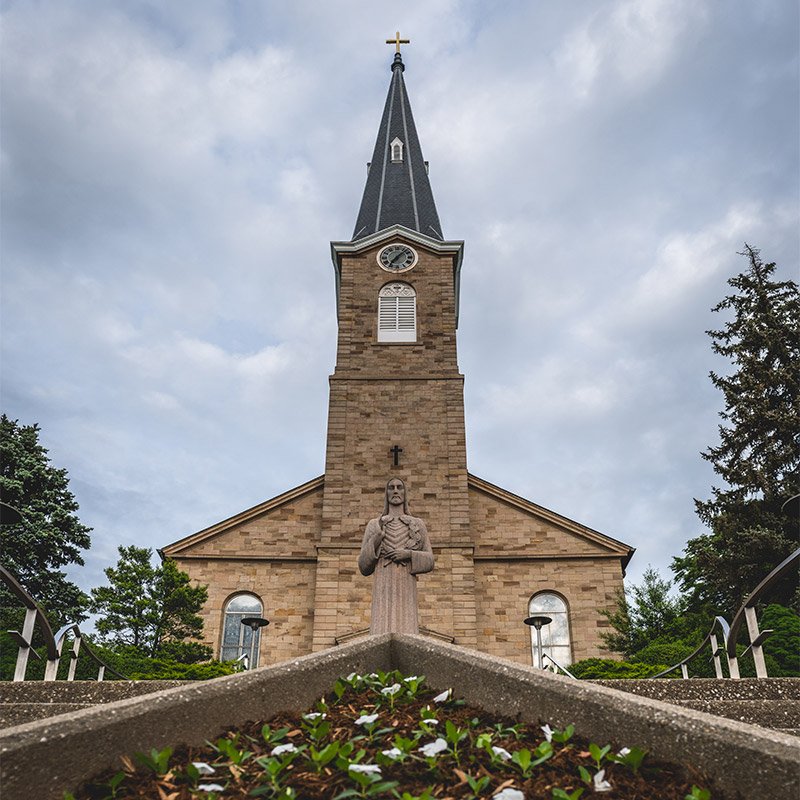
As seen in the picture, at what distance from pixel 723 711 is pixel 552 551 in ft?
58.2

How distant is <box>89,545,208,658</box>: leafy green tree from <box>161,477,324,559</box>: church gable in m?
2.66

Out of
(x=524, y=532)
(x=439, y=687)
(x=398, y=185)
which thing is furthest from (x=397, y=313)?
(x=439, y=687)

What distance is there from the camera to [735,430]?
22266mm

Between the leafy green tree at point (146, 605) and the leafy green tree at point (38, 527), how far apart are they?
2.50 metres

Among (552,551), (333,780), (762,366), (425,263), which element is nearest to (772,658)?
(552,551)

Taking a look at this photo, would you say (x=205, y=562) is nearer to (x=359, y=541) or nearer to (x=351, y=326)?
(x=359, y=541)

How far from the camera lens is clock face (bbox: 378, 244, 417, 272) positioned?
90.4 feet

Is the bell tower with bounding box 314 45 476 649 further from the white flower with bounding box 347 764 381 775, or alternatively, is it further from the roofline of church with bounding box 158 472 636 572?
the white flower with bounding box 347 764 381 775

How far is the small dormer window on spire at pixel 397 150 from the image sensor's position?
115ft

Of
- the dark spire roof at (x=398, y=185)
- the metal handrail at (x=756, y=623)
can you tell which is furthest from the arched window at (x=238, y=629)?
the metal handrail at (x=756, y=623)

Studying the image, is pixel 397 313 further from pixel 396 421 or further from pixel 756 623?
pixel 756 623

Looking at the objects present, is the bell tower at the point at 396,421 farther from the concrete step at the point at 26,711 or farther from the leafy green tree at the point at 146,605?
the concrete step at the point at 26,711

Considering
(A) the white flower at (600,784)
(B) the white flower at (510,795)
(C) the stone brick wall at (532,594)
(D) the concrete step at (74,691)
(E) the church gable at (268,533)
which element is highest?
(E) the church gable at (268,533)

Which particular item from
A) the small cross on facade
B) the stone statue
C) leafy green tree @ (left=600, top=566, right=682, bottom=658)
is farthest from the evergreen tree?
the stone statue
